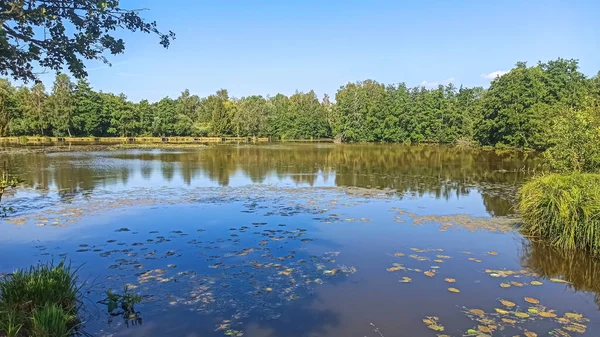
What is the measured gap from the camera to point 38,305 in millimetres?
5559

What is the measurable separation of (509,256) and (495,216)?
4728mm

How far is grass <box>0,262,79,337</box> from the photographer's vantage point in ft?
16.6

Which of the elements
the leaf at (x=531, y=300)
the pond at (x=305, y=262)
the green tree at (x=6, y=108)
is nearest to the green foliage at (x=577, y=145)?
the pond at (x=305, y=262)

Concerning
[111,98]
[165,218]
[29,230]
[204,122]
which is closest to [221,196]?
[165,218]

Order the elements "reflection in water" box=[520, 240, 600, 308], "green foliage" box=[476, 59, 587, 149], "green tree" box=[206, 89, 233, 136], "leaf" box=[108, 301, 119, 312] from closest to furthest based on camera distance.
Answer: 1. "leaf" box=[108, 301, 119, 312]
2. "reflection in water" box=[520, 240, 600, 308]
3. "green foliage" box=[476, 59, 587, 149]
4. "green tree" box=[206, 89, 233, 136]

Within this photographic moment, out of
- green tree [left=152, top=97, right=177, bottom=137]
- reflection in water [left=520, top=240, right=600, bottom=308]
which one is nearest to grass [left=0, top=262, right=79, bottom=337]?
reflection in water [left=520, top=240, right=600, bottom=308]

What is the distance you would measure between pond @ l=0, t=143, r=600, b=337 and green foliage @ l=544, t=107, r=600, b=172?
8.17 ft

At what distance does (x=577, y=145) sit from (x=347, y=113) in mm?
79694

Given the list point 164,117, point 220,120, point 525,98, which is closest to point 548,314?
point 525,98

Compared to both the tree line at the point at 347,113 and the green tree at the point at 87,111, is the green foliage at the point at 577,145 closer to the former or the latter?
the tree line at the point at 347,113

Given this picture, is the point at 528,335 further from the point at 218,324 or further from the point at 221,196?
the point at 221,196

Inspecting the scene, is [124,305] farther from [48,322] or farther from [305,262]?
[305,262]

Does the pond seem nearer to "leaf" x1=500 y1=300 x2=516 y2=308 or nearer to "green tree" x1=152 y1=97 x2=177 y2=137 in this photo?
"leaf" x1=500 y1=300 x2=516 y2=308

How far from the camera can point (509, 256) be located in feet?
31.6
